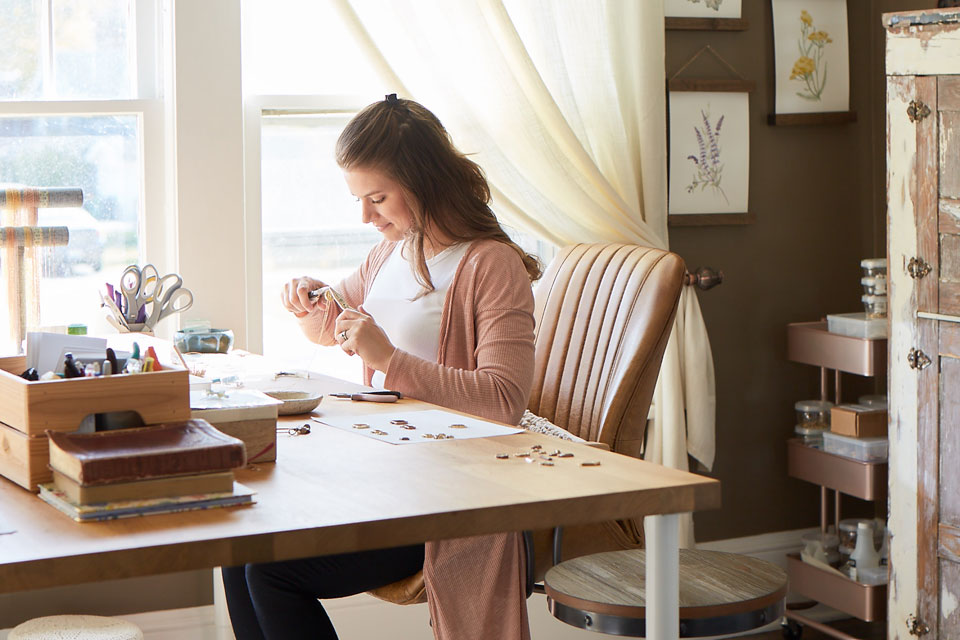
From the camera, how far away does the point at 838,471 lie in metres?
3.08

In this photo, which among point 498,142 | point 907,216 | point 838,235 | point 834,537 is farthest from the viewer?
point 838,235

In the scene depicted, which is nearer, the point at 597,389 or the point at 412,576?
the point at 412,576

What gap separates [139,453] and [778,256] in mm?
2600

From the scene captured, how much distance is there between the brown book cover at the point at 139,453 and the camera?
1.16 metres

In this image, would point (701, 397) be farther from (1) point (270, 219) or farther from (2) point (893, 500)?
(1) point (270, 219)

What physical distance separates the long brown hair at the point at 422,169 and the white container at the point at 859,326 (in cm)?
115

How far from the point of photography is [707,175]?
329 centimetres

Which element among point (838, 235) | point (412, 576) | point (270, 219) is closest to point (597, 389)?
point (412, 576)

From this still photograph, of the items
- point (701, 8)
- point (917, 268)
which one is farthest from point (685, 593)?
point (701, 8)

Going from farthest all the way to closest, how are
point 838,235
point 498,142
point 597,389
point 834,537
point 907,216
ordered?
point 838,235, point 834,537, point 498,142, point 907,216, point 597,389

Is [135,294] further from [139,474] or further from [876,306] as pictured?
[876,306]

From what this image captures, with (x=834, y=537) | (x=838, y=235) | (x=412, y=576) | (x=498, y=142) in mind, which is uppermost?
(x=498, y=142)

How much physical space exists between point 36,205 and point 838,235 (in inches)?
91.0

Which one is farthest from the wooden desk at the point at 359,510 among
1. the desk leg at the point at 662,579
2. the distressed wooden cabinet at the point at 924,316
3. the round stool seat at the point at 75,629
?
the distressed wooden cabinet at the point at 924,316
